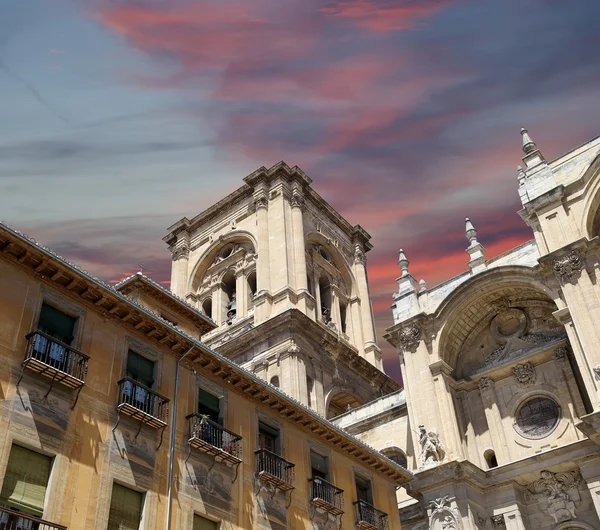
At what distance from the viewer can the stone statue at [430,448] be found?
102 ft

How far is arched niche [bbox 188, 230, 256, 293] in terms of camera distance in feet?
189

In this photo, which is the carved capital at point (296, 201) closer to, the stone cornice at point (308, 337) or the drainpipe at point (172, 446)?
the stone cornice at point (308, 337)

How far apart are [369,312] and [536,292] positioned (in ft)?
82.2

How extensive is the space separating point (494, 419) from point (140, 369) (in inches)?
764

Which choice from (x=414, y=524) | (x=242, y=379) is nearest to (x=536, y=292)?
(x=414, y=524)

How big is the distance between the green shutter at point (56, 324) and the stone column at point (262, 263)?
30139 mm

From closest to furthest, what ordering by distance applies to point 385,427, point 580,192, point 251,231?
point 580,192, point 385,427, point 251,231

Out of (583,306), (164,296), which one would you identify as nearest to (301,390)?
(164,296)

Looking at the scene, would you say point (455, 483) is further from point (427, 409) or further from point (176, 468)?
point (176, 468)

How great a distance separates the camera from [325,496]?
78.0 ft

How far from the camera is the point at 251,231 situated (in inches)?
2208

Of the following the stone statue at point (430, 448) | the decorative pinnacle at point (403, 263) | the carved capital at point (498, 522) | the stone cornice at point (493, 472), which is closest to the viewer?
the stone cornice at point (493, 472)

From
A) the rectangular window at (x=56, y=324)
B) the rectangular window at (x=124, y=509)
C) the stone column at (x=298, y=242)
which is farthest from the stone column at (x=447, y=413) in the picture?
the rectangular window at (x=56, y=324)

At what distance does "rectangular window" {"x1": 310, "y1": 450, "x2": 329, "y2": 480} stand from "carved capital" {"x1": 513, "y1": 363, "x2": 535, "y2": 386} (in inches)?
483
